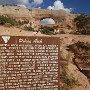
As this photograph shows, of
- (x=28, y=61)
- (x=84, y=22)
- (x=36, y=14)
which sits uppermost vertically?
(x=36, y=14)

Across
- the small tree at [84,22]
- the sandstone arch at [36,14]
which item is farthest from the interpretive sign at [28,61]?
the sandstone arch at [36,14]

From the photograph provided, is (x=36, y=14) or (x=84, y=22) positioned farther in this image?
(x=36, y=14)

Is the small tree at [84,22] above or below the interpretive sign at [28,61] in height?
above

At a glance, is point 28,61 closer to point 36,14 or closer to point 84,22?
point 84,22

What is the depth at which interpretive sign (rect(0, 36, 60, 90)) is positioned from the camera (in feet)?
21.1

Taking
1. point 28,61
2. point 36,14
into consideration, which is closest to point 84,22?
point 28,61

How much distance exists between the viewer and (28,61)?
255 inches

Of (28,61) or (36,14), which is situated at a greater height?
(36,14)

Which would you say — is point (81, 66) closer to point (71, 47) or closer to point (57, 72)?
point (71, 47)

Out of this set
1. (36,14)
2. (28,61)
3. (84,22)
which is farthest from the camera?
(36,14)

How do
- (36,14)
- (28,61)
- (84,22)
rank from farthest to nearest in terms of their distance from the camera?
(36,14), (84,22), (28,61)

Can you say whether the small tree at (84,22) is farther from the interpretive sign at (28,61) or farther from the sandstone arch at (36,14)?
the interpretive sign at (28,61)

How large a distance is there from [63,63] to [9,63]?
24.4ft

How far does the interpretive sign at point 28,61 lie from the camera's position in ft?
21.1
